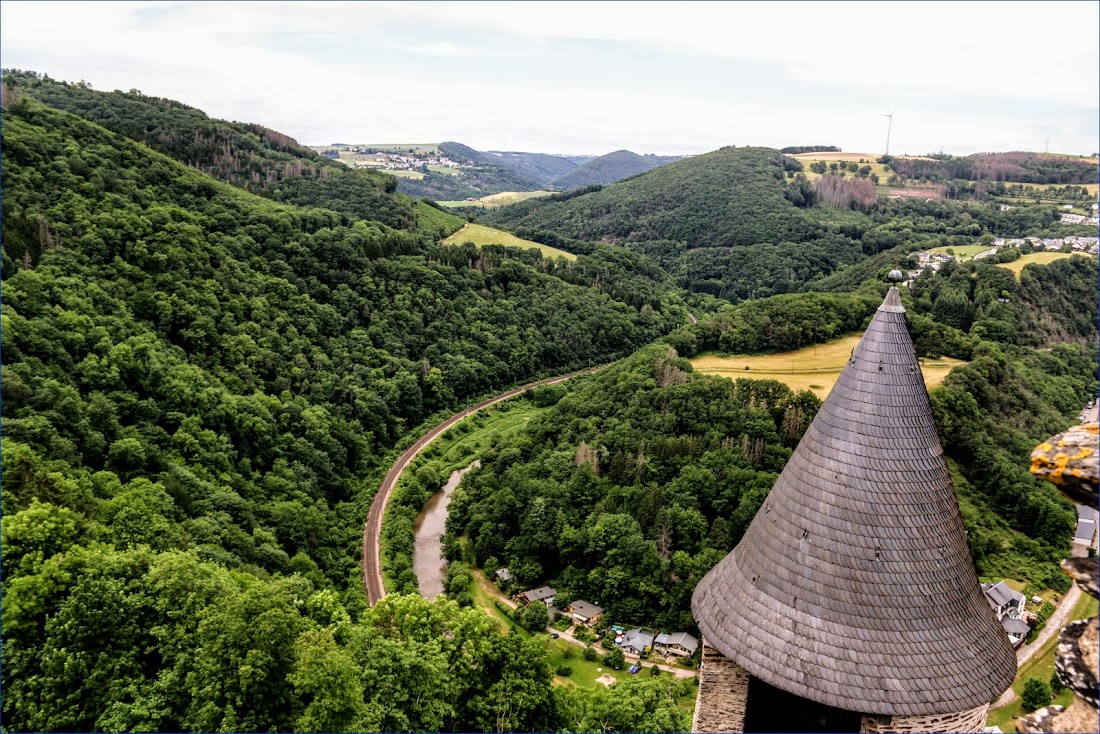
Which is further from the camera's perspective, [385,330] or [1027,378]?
[385,330]

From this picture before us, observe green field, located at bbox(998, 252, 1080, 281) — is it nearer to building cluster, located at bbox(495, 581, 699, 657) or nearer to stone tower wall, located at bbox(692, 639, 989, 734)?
building cluster, located at bbox(495, 581, 699, 657)

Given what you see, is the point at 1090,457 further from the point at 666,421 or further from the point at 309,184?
the point at 309,184

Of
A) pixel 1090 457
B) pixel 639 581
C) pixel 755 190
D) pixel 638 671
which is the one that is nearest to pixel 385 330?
pixel 639 581

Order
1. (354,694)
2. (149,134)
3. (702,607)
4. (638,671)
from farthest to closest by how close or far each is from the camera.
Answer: (149,134) → (638,671) → (354,694) → (702,607)

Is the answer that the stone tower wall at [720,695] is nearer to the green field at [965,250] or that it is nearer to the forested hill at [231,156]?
the forested hill at [231,156]

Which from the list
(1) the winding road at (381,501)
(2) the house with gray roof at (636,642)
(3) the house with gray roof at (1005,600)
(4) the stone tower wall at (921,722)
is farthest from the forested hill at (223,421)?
(3) the house with gray roof at (1005,600)

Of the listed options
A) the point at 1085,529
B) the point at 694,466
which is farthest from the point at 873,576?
the point at 1085,529

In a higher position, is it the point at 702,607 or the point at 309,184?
the point at 309,184
